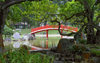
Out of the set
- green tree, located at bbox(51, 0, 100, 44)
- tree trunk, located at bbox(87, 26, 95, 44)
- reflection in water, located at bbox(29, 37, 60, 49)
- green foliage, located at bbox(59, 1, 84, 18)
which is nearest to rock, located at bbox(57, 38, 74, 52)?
green tree, located at bbox(51, 0, 100, 44)

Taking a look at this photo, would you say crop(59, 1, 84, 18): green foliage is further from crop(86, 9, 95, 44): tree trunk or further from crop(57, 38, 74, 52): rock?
crop(57, 38, 74, 52): rock

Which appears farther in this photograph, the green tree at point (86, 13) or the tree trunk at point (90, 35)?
the tree trunk at point (90, 35)

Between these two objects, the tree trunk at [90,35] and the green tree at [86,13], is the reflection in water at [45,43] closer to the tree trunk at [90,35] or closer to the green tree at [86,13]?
the green tree at [86,13]

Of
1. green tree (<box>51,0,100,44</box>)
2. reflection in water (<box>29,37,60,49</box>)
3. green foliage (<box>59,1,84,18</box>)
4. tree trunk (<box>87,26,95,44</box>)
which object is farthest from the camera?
reflection in water (<box>29,37,60,49</box>)

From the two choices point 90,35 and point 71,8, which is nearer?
point 90,35

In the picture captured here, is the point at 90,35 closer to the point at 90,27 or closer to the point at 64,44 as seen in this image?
the point at 90,27

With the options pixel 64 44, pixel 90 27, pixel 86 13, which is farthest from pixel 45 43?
pixel 90 27

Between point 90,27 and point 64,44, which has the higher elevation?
point 90,27

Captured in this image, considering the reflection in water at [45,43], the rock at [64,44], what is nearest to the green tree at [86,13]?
the rock at [64,44]

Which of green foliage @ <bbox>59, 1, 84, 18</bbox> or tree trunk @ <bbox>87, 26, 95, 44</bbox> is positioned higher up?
green foliage @ <bbox>59, 1, 84, 18</bbox>

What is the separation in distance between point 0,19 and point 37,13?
13.2 feet

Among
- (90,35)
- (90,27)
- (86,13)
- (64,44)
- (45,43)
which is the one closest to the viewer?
(90,27)

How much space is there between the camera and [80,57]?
7551mm

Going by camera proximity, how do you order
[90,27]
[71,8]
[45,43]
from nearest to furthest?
[90,27] < [71,8] < [45,43]
